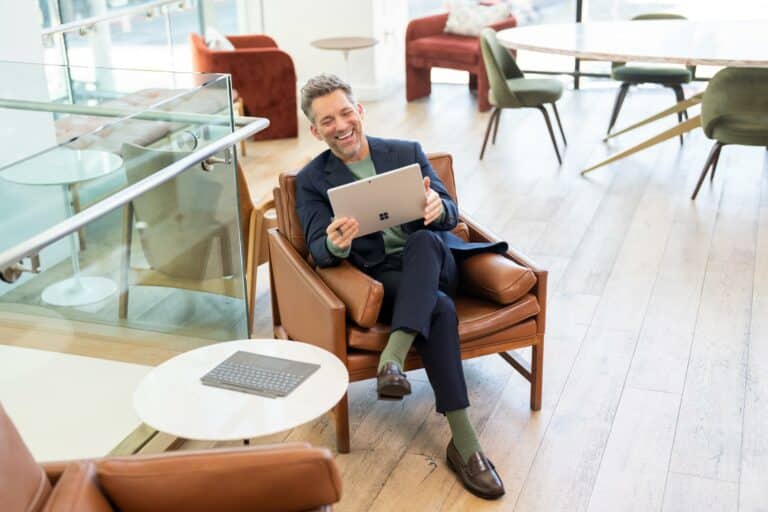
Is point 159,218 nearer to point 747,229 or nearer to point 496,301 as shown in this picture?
point 496,301

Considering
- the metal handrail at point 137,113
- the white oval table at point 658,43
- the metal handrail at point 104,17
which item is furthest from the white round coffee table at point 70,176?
the white oval table at point 658,43

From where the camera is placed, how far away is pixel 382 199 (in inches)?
126

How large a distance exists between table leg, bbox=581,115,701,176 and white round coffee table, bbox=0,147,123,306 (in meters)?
3.78

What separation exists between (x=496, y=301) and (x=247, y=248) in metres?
1.15

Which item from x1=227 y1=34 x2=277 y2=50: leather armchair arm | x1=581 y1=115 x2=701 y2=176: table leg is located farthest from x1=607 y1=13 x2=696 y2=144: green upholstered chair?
x1=227 y1=34 x2=277 y2=50: leather armchair arm

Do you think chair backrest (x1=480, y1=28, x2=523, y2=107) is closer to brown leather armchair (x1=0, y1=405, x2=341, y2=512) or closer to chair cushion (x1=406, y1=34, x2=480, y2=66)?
chair cushion (x1=406, y1=34, x2=480, y2=66)

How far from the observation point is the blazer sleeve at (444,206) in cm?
339

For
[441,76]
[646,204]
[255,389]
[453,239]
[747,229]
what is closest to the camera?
[255,389]

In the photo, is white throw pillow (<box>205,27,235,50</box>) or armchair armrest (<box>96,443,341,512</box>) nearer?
armchair armrest (<box>96,443,341,512</box>)

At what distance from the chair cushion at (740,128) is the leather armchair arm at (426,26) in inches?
118

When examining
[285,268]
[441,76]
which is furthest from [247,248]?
[441,76]

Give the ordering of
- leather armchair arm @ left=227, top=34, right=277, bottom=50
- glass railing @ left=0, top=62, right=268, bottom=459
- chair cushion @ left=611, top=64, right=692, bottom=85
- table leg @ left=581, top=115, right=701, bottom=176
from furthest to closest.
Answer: leather armchair arm @ left=227, top=34, right=277, bottom=50 < chair cushion @ left=611, top=64, right=692, bottom=85 < table leg @ left=581, top=115, right=701, bottom=176 < glass railing @ left=0, top=62, right=268, bottom=459

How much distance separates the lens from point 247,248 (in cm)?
400

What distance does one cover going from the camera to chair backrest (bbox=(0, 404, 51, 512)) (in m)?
2.00
